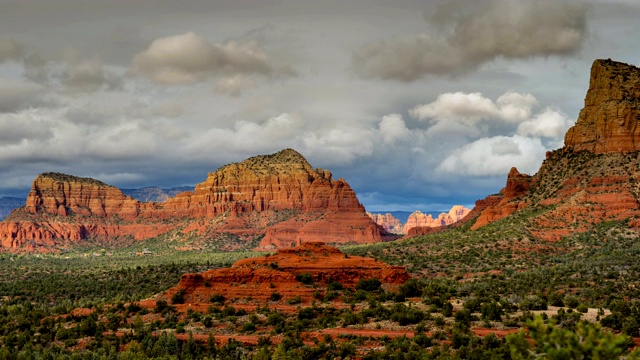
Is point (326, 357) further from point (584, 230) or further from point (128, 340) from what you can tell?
point (584, 230)

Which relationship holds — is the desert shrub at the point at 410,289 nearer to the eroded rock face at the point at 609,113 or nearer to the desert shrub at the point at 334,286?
the desert shrub at the point at 334,286

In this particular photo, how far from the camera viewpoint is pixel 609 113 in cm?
11775

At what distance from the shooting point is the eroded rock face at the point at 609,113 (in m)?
114

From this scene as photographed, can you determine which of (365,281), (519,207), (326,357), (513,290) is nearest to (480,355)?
(326,357)

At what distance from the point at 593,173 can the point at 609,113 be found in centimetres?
1422

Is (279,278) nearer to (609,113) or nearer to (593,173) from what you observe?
(593,173)

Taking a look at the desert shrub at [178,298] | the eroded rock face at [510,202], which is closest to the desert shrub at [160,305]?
the desert shrub at [178,298]

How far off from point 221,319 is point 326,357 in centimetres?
1630

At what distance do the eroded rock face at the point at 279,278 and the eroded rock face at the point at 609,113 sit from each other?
2725 inches

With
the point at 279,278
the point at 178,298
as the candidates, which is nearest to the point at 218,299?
the point at 178,298

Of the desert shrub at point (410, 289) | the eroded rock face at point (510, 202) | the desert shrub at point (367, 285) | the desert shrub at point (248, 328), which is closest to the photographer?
the desert shrub at point (248, 328)

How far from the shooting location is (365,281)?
62.7 metres

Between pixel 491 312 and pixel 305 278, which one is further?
pixel 305 278

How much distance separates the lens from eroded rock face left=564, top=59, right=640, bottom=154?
11412cm
